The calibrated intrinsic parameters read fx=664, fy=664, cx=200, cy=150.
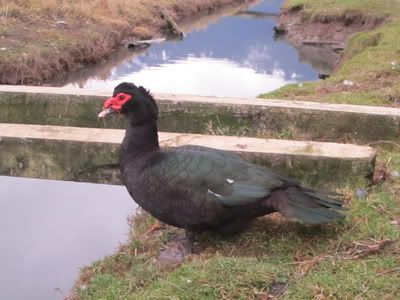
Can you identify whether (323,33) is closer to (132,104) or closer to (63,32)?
(63,32)

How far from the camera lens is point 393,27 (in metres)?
19.4

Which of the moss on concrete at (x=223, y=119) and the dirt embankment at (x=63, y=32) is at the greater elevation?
the dirt embankment at (x=63, y=32)

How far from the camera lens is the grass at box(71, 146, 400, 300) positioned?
386 cm

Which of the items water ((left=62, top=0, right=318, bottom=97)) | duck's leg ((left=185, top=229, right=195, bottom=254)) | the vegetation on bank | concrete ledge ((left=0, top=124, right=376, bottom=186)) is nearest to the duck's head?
duck's leg ((left=185, top=229, right=195, bottom=254))

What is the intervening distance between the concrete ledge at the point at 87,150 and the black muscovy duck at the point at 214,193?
0.84 metres

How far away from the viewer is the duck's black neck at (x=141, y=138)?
4.86 meters

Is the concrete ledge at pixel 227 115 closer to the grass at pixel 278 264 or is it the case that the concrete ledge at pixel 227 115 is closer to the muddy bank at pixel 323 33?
the grass at pixel 278 264

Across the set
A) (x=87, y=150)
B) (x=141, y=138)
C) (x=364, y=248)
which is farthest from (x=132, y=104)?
(x=364, y=248)

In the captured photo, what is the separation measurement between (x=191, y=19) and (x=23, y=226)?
28029 mm

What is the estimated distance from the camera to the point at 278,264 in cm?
426

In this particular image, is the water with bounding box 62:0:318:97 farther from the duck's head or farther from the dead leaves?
the dead leaves

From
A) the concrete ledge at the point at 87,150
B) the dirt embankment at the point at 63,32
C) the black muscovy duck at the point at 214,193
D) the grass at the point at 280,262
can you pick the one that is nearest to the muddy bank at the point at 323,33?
the dirt embankment at the point at 63,32

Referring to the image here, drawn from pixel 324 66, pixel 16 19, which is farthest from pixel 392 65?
pixel 16 19

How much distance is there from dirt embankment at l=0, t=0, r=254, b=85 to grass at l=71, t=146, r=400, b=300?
12625mm
